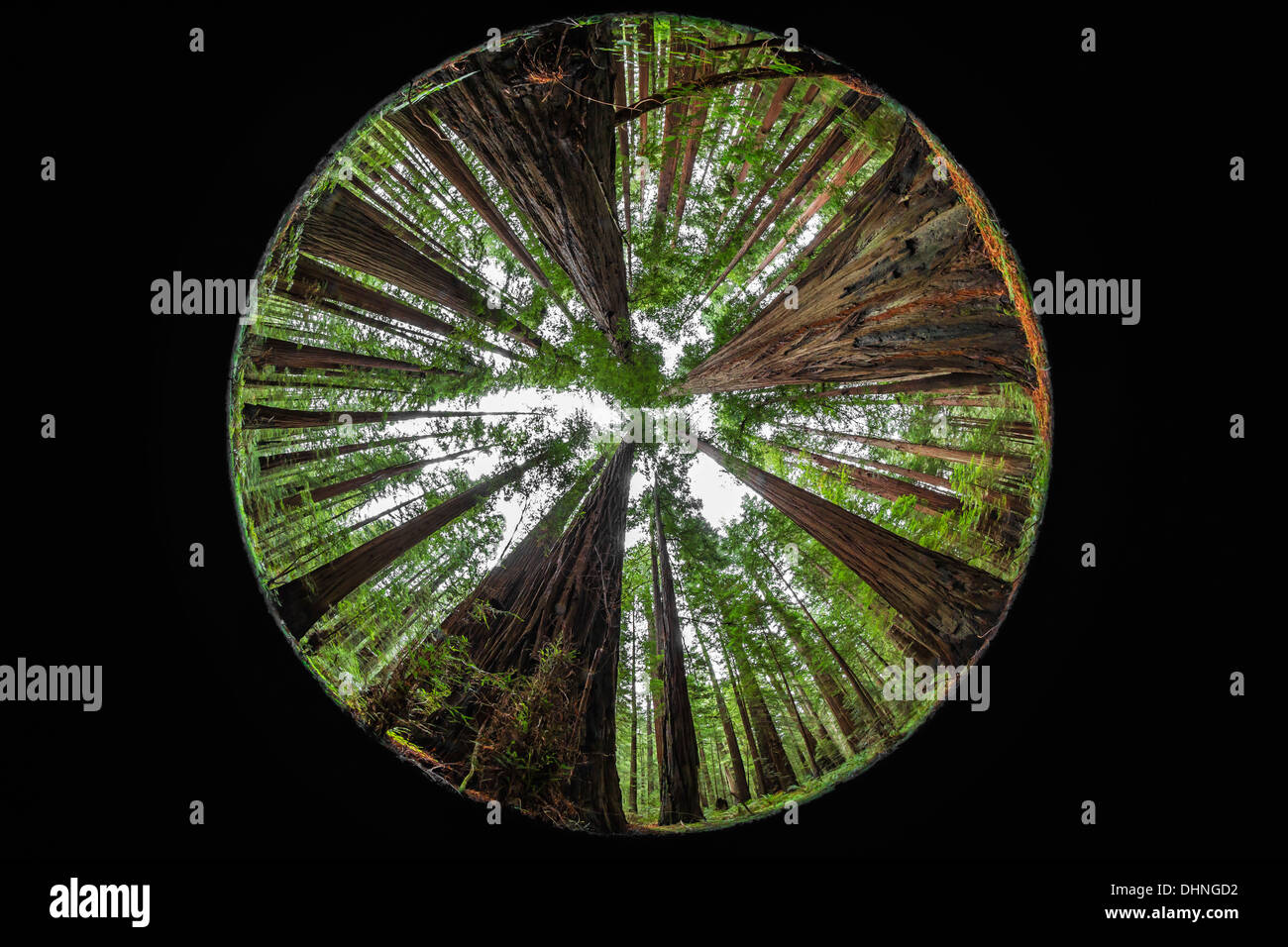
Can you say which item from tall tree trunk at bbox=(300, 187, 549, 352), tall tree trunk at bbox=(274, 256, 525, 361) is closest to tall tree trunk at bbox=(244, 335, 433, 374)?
tall tree trunk at bbox=(274, 256, 525, 361)

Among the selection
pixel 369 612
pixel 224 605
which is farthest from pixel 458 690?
pixel 224 605

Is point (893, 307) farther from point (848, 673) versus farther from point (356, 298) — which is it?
point (356, 298)

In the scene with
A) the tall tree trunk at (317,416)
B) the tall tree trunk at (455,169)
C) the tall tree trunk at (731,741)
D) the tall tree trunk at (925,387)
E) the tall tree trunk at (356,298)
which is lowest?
the tall tree trunk at (731,741)

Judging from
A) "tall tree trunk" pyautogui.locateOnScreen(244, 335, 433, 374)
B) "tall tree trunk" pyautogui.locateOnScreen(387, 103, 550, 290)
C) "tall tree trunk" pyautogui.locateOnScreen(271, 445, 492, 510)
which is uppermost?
"tall tree trunk" pyautogui.locateOnScreen(387, 103, 550, 290)

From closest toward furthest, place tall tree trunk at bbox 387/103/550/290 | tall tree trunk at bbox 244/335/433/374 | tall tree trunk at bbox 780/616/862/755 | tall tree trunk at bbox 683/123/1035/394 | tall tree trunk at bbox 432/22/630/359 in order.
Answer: tall tree trunk at bbox 432/22/630/359
tall tree trunk at bbox 683/123/1035/394
tall tree trunk at bbox 387/103/550/290
tall tree trunk at bbox 244/335/433/374
tall tree trunk at bbox 780/616/862/755

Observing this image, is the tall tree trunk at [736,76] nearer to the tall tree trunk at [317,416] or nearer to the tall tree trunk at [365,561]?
the tall tree trunk at [317,416]

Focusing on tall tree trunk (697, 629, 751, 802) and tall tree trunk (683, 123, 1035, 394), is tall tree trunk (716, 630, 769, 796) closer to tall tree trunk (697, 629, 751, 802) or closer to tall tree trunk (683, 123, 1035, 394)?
tall tree trunk (697, 629, 751, 802)

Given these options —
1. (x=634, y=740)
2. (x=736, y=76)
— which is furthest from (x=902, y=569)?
(x=736, y=76)

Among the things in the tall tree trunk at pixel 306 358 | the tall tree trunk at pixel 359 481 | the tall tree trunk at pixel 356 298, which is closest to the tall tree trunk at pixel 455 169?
the tall tree trunk at pixel 356 298
